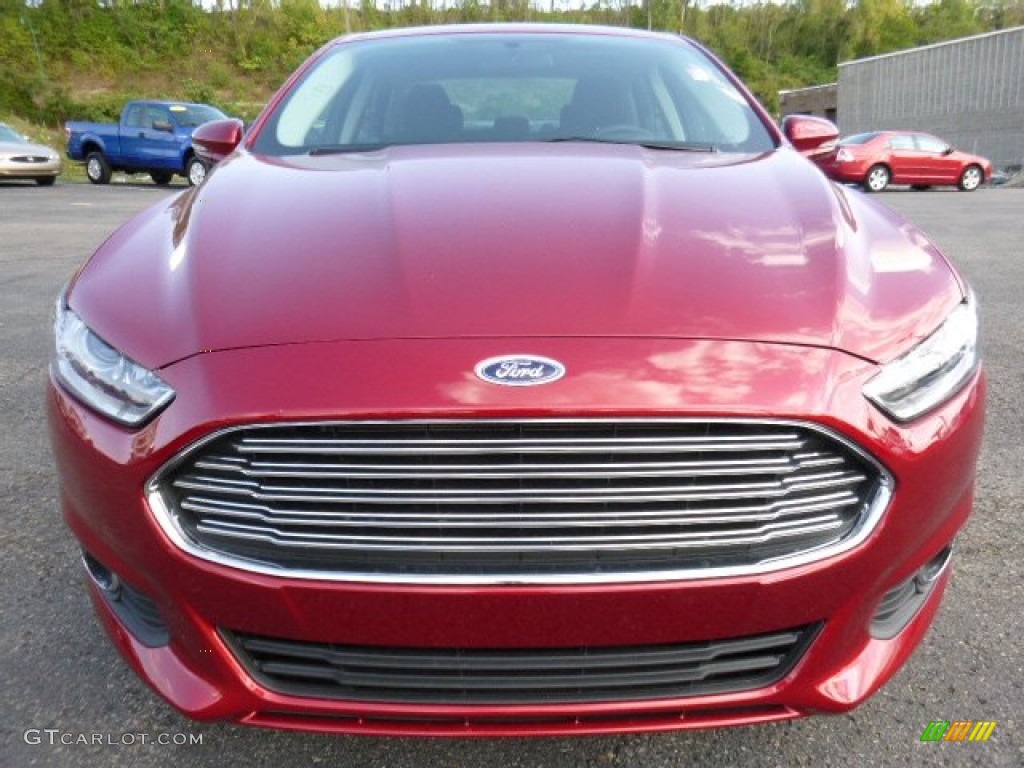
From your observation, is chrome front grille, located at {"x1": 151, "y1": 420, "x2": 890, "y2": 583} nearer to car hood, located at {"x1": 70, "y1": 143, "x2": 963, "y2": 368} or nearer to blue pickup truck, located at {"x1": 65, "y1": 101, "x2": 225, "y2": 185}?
car hood, located at {"x1": 70, "y1": 143, "x2": 963, "y2": 368}

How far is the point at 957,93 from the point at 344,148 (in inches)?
1326

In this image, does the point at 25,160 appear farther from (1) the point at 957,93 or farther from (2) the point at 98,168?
(1) the point at 957,93

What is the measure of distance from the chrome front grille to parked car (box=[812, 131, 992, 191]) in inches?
690

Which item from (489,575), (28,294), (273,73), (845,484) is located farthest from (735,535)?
(273,73)

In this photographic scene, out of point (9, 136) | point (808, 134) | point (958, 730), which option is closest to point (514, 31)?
point (808, 134)

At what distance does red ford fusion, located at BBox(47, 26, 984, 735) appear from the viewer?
52.7 inches

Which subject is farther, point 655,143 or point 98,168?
point 98,168

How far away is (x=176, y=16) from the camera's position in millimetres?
60875

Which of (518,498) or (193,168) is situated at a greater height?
(518,498)

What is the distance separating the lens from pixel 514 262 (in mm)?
1632

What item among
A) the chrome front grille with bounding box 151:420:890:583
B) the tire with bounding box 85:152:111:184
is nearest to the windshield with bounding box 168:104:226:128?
the tire with bounding box 85:152:111:184

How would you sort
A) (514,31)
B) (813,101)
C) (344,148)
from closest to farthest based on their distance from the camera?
(344,148) → (514,31) → (813,101)

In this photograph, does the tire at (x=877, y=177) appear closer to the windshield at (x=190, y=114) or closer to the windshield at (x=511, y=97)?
the windshield at (x=190, y=114)

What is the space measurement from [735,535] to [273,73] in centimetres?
6452
